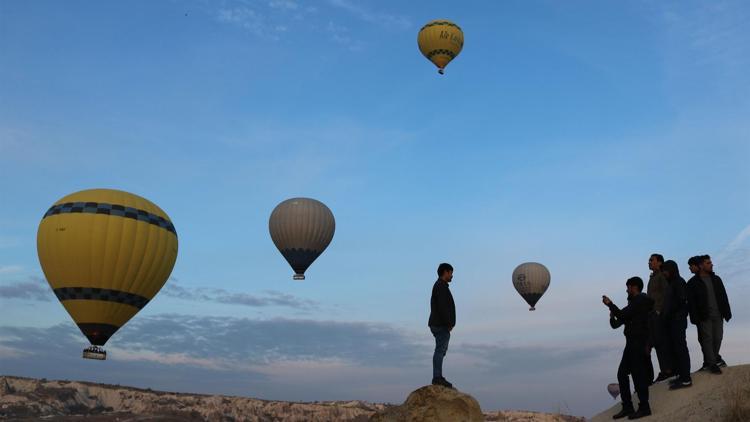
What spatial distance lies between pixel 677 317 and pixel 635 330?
1.69 m

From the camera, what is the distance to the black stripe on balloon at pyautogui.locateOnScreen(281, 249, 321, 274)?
47.7 m

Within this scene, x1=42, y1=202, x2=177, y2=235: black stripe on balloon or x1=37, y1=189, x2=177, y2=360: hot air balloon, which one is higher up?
x1=42, y1=202, x2=177, y2=235: black stripe on balloon

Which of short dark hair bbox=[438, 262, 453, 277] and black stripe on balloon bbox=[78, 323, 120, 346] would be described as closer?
short dark hair bbox=[438, 262, 453, 277]

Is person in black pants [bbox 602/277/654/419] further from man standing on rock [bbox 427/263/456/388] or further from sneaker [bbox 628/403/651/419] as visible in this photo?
man standing on rock [bbox 427/263/456/388]

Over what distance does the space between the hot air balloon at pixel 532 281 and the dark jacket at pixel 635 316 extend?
44.3 m

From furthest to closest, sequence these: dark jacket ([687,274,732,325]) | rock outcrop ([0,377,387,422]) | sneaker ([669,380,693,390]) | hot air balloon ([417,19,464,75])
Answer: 1. rock outcrop ([0,377,387,422])
2. hot air balloon ([417,19,464,75])
3. sneaker ([669,380,693,390])
4. dark jacket ([687,274,732,325])

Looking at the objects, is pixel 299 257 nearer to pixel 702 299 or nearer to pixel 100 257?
pixel 100 257

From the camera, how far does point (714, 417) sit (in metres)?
13.7

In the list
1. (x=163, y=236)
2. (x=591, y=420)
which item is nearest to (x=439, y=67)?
(x=163, y=236)

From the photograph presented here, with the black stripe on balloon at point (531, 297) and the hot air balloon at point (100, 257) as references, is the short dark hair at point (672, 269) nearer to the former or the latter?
the hot air balloon at point (100, 257)

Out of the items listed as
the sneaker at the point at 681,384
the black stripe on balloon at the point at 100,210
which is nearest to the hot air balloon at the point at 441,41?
the black stripe on balloon at the point at 100,210

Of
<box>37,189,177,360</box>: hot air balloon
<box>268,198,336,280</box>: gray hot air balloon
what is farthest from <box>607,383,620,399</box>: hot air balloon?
<box>37,189,177,360</box>: hot air balloon

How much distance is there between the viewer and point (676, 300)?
50.0 feet

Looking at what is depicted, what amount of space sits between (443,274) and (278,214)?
35.0 m
